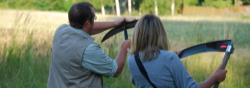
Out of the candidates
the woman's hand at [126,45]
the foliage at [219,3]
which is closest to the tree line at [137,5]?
the foliage at [219,3]

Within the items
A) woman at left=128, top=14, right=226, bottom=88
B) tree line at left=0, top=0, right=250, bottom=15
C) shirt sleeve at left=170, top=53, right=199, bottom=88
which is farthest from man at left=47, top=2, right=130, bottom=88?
tree line at left=0, top=0, right=250, bottom=15

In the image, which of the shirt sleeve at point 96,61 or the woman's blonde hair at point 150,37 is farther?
the shirt sleeve at point 96,61

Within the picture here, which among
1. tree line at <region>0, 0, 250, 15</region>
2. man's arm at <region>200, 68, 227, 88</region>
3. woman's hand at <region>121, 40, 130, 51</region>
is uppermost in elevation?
woman's hand at <region>121, 40, 130, 51</region>

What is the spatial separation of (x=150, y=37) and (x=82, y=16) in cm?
62

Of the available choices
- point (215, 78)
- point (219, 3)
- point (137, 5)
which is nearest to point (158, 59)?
point (215, 78)

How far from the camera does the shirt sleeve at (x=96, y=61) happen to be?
15.8ft

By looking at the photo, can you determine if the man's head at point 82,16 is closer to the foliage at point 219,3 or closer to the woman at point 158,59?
the woman at point 158,59

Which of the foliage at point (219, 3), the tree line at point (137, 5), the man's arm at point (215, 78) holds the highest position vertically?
the man's arm at point (215, 78)

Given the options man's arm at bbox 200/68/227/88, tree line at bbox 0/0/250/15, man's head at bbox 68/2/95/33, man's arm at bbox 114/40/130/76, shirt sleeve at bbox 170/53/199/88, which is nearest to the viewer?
shirt sleeve at bbox 170/53/199/88

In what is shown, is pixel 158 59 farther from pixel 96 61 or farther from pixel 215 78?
pixel 96 61

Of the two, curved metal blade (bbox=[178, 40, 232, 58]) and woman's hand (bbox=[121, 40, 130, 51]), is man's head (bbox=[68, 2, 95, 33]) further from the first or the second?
curved metal blade (bbox=[178, 40, 232, 58])

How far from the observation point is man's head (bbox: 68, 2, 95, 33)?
4.80 meters

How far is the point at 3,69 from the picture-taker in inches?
388

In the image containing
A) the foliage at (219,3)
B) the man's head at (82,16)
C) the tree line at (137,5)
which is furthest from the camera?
the foliage at (219,3)
